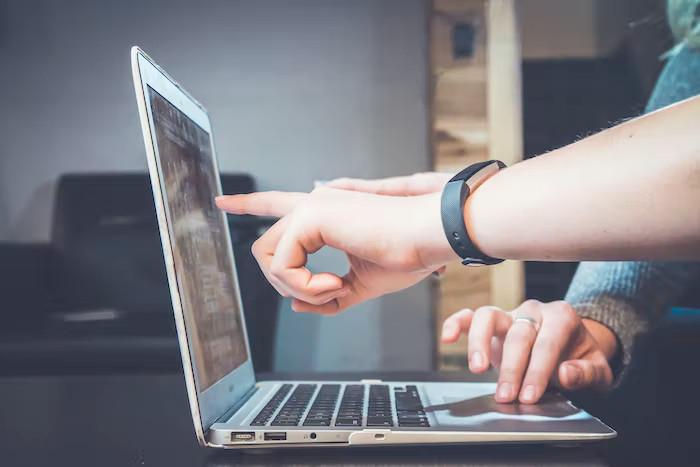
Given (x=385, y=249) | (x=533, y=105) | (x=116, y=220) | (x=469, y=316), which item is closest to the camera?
(x=385, y=249)

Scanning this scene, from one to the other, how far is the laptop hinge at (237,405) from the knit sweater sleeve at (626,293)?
0.56 m

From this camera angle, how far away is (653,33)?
5.26ft

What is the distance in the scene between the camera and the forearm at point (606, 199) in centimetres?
51

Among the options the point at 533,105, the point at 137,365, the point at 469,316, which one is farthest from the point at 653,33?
the point at 137,365

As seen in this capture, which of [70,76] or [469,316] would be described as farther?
[70,76]

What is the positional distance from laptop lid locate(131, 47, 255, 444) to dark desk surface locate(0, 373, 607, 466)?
6 cm

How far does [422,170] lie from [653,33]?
73cm

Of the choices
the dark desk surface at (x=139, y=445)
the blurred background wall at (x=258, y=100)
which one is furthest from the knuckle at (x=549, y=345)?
the blurred background wall at (x=258, y=100)

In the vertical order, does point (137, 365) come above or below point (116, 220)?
below

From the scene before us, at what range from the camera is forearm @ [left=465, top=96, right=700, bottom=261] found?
20.1 inches

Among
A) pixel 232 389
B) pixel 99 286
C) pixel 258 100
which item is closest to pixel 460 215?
pixel 232 389

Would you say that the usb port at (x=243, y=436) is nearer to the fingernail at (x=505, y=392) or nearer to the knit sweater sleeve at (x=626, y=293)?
the fingernail at (x=505, y=392)

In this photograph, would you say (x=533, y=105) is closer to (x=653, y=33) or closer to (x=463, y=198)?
(x=653, y=33)

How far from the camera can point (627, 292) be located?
1.08 metres
